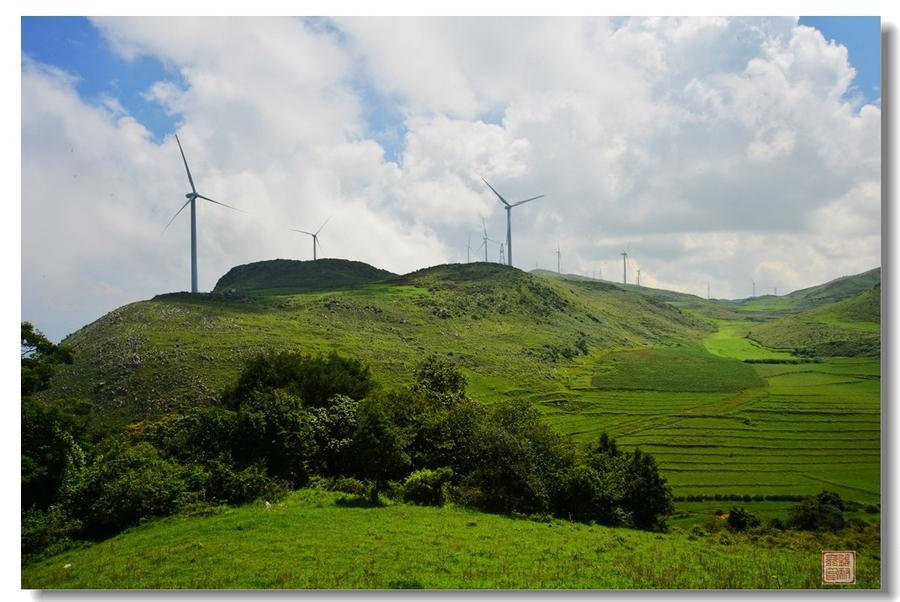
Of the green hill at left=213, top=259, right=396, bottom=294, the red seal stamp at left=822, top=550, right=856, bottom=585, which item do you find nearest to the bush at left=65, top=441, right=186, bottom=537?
the red seal stamp at left=822, top=550, right=856, bottom=585

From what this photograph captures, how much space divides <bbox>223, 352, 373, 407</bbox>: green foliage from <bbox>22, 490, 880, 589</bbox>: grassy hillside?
11.8 metres

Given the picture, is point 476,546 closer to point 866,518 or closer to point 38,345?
point 38,345

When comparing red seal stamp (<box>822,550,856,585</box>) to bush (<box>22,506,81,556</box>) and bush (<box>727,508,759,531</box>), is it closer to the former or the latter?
bush (<box>727,508,759,531</box>)

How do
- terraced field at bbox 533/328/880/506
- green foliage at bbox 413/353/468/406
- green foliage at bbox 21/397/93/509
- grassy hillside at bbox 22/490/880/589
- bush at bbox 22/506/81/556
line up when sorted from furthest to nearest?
1. terraced field at bbox 533/328/880/506
2. green foliage at bbox 413/353/468/406
3. green foliage at bbox 21/397/93/509
4. bush at bbox 22/506/81/556
5. grassy hillside at bbox 22/490/880/589

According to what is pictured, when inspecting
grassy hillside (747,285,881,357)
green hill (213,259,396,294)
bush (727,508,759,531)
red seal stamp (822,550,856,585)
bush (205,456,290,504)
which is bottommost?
bush (727,508,759,531)

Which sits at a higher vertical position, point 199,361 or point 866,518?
point 199,361

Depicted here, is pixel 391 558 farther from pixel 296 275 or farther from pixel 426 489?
pixel 296 275

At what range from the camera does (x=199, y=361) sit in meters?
51.9

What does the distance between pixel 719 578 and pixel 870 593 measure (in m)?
4.17

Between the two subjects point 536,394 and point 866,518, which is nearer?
point 866,518

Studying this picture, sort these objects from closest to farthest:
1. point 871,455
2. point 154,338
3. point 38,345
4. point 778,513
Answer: point 38,345
point 778,513
point 871,455
point 154,338

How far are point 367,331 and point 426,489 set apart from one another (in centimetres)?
5331

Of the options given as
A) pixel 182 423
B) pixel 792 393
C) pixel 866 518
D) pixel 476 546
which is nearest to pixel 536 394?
pixel 792 393

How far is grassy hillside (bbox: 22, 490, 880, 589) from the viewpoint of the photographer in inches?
657
